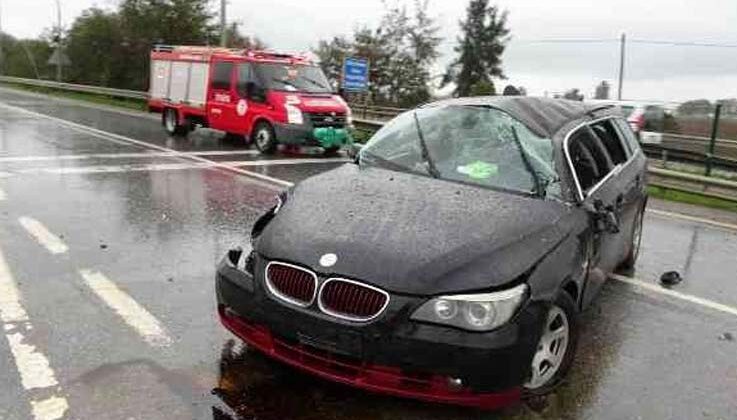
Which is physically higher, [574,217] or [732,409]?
[574,217]

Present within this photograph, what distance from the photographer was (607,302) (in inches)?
239

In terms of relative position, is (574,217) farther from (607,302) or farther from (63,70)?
(63,70)

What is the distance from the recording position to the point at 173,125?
19.1m

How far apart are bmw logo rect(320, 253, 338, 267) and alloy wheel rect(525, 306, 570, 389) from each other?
1.15 metres

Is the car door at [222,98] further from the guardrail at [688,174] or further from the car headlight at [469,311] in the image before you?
the car headlight at [469,311]

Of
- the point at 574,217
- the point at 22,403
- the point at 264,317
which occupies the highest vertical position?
the point at 574,217

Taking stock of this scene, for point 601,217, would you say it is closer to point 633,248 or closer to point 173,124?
point 633,248

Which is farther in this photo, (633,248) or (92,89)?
(92,89)

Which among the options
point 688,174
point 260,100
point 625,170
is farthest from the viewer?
point 260,100

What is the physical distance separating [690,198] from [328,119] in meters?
7.24

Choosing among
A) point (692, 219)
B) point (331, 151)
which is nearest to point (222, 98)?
point (331, 151)

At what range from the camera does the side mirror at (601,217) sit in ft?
15.9

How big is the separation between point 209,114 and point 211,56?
1389mm

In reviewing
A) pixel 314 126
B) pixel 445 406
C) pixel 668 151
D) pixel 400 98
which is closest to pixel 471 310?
pixel 445 406
